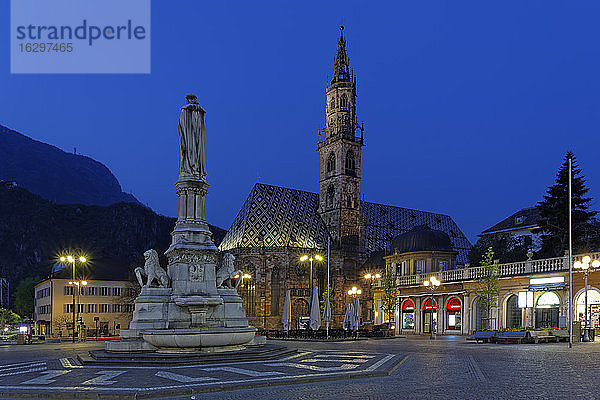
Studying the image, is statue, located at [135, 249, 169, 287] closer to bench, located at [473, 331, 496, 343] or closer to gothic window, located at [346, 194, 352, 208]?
bench, located at [473, 331, 496, 343]

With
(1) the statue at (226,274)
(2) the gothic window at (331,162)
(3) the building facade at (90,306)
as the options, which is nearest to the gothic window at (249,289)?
(3) the building facade at (90,306)

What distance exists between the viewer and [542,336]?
115 ft

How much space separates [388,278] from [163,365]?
42744 millimetres

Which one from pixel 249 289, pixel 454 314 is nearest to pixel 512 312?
pixel 454 314

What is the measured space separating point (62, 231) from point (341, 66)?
355ft

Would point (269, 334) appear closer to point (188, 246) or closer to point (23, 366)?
point (188, 246)

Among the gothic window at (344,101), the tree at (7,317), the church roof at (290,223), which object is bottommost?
the tree at (7,317)

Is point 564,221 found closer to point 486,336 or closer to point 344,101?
point 486,336

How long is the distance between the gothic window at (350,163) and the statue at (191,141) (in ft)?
226

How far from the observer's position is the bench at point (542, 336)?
34816 millimetres

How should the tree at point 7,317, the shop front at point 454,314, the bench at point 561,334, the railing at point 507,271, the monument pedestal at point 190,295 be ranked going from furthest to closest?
the tree at point 7,317 → the shop front at point 454,314 → the railing at point 507,271 → the bench at point 561,334 → the monument pedestal at point 190,295

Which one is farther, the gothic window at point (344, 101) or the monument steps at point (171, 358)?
the gothic window at point (344, 101)

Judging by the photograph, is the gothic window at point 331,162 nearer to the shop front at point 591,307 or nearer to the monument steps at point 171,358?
the shop front at point 591,307

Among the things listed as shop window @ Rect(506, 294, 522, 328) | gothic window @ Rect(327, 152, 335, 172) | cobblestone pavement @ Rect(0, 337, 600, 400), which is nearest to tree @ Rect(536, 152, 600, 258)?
shop window @ Rect(506, 294, 522, 328)
